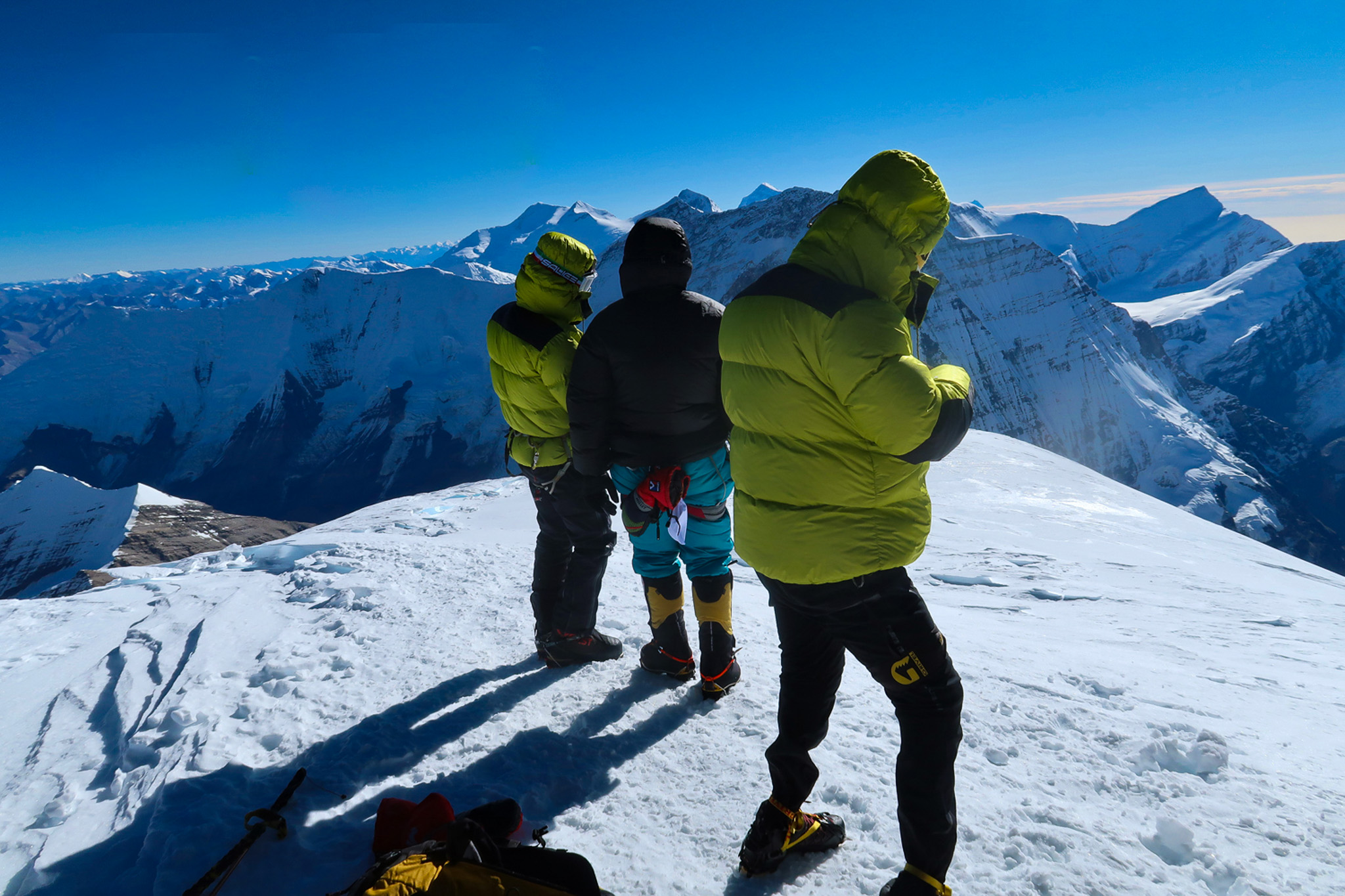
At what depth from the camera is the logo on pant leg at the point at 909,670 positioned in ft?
7.25

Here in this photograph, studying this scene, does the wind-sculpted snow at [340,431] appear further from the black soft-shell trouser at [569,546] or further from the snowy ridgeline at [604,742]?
the black soft-shell trouser at [569,546]

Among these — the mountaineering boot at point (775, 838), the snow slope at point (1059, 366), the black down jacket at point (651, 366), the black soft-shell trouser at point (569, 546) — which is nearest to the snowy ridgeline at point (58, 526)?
the black soft-shell trouser at point (569, 546)

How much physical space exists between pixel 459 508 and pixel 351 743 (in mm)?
8606

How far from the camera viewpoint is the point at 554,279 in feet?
12.9

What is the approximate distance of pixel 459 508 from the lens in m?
11.7

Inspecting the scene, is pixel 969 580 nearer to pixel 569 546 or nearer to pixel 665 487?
pixel 569 546

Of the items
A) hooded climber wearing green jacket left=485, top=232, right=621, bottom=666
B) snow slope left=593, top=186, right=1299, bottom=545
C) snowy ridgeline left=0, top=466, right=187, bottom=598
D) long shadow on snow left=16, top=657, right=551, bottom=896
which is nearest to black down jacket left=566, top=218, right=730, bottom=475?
hooded climber wearing green jacket left=485, top=232, right=621, bottom=666

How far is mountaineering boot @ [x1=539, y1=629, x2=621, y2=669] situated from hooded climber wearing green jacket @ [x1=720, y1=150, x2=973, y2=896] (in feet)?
7.51

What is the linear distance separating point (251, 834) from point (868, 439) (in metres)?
2.90

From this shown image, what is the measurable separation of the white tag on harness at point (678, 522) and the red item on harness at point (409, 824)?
175 cm

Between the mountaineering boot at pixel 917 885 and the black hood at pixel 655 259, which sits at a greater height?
the black hood at pixel 655 259

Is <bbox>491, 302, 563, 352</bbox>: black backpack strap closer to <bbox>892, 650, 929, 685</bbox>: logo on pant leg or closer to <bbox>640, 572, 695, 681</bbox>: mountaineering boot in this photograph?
<bbox>640, 572, 695, 681</bbox>: mountaineering boot

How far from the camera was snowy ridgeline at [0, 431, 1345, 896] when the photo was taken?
2547 mm

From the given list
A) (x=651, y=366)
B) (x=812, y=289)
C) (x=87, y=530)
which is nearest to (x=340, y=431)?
(x=87, y=530)
